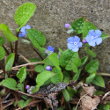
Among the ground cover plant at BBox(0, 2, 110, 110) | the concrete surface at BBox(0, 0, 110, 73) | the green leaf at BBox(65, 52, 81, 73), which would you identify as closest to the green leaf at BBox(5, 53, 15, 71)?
the ground cover plant at BBox(0, 2, 110, 110)

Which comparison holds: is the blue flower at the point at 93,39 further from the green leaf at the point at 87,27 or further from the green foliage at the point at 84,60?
the green foliage at the point at 84,60

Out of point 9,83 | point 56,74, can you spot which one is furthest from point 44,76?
point 9,83

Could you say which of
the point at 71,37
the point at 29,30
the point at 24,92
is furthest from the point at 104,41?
the point at 24,92

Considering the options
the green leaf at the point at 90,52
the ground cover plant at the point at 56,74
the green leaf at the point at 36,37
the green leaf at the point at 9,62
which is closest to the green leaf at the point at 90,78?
the ground cover plant at the point at 56,74

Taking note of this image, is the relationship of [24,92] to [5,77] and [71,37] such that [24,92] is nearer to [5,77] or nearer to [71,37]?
[5,77]

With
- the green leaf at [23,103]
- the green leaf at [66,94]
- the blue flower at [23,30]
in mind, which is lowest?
the green leaf at [23,103]

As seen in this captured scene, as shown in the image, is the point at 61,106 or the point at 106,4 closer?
the point at 106,4

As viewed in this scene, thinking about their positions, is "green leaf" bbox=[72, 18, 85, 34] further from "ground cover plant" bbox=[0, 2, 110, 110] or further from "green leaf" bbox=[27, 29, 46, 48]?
"green leaf" bbox=[27, 29, 46, 48]
